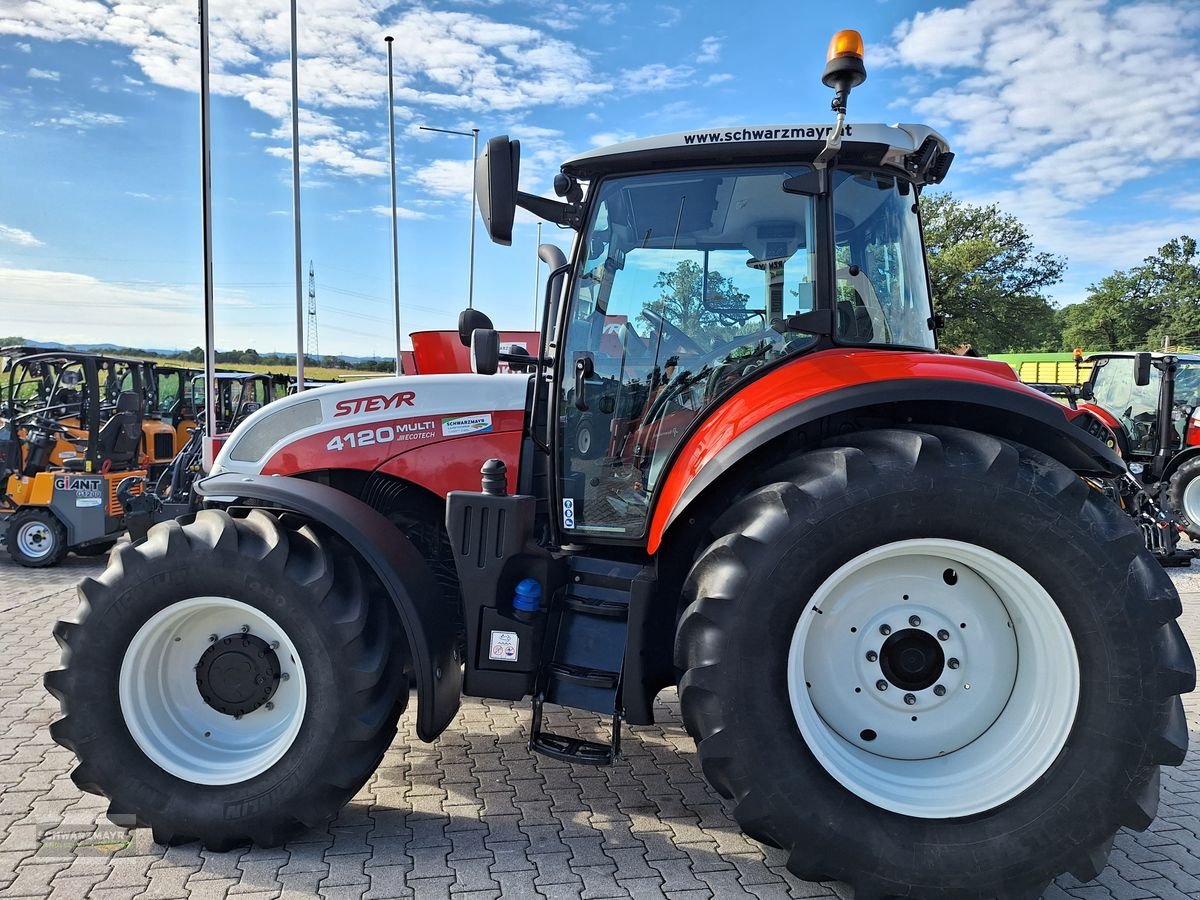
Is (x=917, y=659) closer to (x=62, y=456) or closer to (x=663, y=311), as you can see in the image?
(x=663, y=311)

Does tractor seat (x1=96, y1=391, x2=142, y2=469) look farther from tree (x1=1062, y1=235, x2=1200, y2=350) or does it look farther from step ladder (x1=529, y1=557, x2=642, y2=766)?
tree (x1=1062, y1=235, x2=1200, y2=350)

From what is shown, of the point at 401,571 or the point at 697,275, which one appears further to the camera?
the point at 697,275

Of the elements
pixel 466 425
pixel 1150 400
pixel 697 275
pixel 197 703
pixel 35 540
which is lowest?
pixel 35 540

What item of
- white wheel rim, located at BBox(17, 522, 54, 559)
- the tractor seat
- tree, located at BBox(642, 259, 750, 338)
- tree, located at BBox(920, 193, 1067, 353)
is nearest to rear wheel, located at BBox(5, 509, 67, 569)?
white wheel rim, located at BBox(17, 522, 54, 559)

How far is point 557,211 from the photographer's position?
3084mm

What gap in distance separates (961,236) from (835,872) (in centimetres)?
4121

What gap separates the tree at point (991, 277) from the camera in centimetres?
3606

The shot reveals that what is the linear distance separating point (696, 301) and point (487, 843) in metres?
2.06

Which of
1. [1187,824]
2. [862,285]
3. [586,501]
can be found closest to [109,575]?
[586,501]

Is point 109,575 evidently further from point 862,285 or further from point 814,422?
point 862,285

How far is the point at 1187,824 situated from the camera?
3.11m

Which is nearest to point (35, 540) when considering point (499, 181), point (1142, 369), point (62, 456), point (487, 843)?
point (62, 456)

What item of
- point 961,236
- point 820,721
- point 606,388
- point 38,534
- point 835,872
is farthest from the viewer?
point 961,236

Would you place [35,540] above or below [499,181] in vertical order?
below
